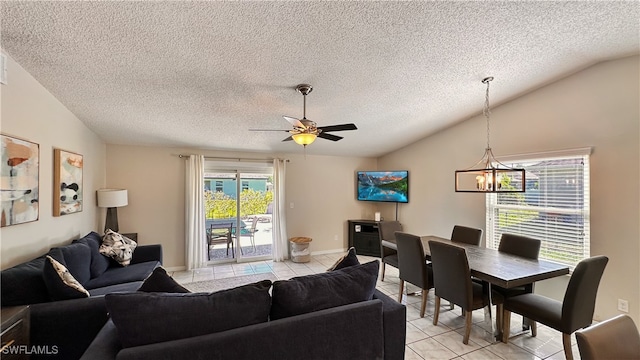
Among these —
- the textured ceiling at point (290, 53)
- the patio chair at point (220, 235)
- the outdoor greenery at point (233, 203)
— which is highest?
the textured ceiling at point (290, 53)

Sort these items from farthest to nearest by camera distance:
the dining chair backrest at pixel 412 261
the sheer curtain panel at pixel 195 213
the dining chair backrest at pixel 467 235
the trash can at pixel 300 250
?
1. the trash can at pixel 300 250
2. the sheer curtain panel at pixel 195 213
3. the dining chair backrest at pixel 467 235
4. the dining chair backrest at pixel 412 261

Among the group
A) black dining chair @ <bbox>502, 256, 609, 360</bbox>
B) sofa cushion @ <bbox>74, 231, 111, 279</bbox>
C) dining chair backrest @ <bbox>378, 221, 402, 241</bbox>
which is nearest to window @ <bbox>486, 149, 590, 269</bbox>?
black dining chair @ <bbox>502, 256, 609, 360</bbox>

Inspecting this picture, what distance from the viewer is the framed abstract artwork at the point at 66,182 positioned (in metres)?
2.70

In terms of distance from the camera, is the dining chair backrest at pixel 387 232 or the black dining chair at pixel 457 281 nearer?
the black dining chair at pixel 457 281

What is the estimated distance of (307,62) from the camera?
240 cm

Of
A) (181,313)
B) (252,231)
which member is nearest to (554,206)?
(181,313)

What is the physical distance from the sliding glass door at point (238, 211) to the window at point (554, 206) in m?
4.12

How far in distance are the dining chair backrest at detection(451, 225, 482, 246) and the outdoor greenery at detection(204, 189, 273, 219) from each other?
3.42 metres

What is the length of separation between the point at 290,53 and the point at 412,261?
258cm

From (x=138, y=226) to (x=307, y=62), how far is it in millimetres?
4027

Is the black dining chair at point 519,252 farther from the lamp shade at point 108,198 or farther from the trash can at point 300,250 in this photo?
the lamp shade at point 108,198

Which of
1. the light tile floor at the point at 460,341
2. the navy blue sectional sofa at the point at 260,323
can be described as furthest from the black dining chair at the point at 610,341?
the light tile floor at the point at 460,341

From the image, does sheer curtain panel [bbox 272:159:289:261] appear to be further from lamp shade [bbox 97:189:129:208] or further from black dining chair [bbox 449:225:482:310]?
black dining chair [bbox 449:225:482:310]

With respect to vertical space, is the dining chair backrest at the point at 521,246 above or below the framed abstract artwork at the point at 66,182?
below
